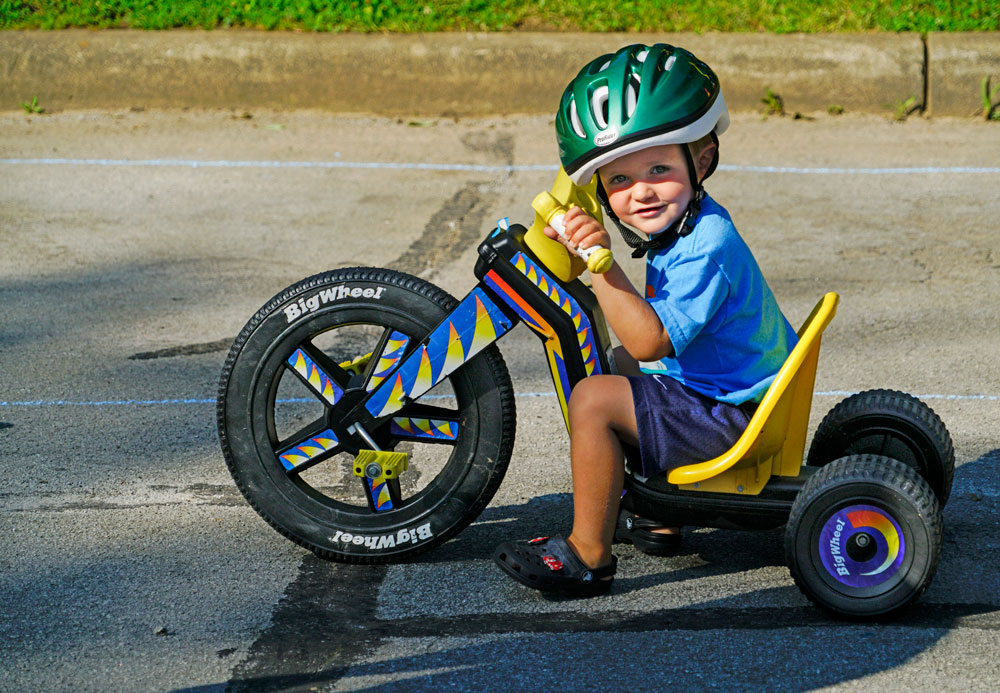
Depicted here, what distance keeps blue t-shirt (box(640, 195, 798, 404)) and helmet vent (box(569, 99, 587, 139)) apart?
1.23 feet

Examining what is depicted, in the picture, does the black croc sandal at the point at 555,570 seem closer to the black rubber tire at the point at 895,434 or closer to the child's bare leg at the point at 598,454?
the child's bare leg at the point at 598,454

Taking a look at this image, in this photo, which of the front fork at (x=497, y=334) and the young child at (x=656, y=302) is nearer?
the young child at (x=656, y=302)

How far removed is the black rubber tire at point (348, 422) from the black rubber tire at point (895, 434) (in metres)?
0.94

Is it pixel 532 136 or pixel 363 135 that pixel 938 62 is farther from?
pixel 363 135

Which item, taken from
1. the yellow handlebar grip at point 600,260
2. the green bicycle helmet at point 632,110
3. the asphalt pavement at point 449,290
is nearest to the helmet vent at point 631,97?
the green bicycle helmet at point 632,110

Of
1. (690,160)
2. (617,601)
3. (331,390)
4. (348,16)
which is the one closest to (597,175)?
(690,160)

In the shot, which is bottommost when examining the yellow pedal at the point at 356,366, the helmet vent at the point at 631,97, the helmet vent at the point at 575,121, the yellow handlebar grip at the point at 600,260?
the yellow pedal at the point at 356,366

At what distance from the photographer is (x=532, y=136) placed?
7.69 metres

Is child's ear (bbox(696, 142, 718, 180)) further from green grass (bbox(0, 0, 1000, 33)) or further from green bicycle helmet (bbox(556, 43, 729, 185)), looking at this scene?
green grass (bbox(0, 0, 1000, 33))

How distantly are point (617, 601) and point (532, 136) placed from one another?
501 cm

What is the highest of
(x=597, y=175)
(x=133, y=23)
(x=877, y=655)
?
(x=133, y=23)

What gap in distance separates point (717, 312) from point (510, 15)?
6066 mm

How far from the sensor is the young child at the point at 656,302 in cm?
295

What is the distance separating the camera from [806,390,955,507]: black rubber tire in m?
3.20
